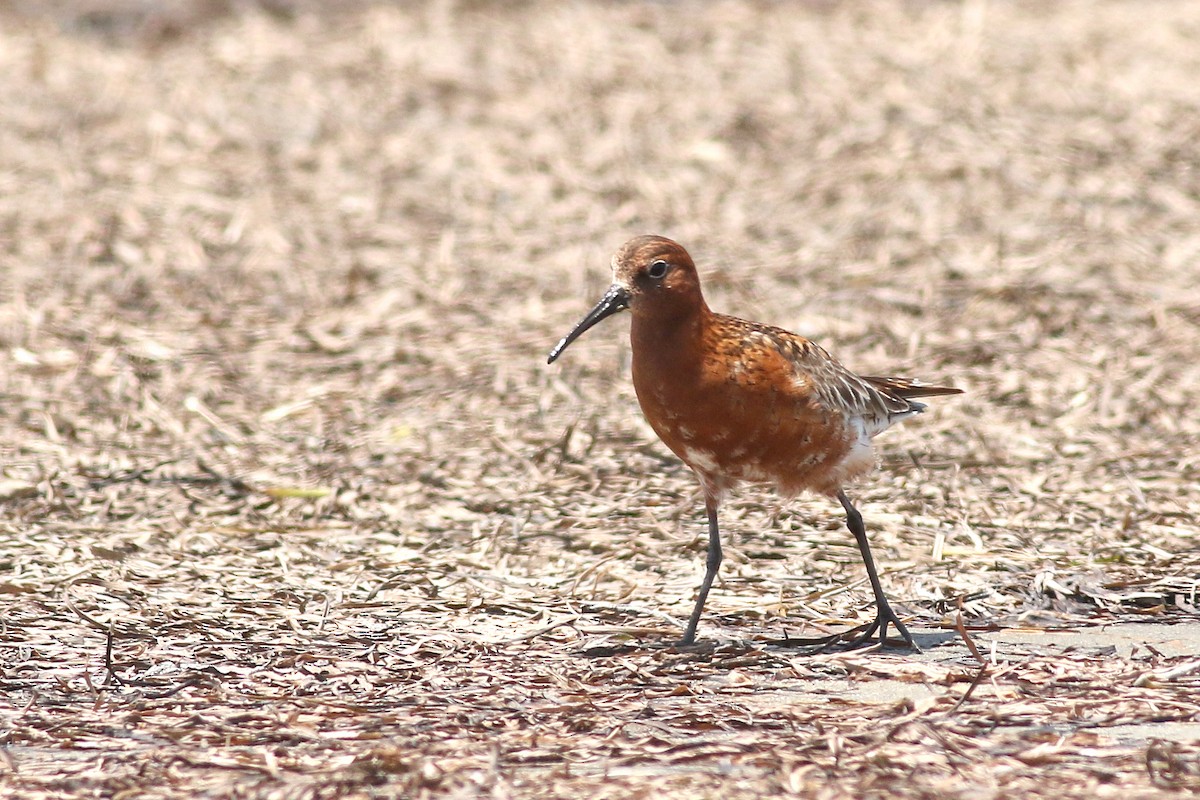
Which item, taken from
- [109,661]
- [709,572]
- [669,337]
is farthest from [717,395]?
[109,661]

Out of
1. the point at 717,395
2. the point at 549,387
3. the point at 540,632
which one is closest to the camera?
the point at 717,395

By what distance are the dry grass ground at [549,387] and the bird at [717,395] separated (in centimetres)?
48

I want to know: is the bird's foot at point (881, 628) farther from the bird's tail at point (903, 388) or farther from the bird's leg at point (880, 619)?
the bird's tail at point (903, 388)

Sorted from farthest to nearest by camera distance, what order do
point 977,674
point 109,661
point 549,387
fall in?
point 549,387 < point 109,661 < point 977,674

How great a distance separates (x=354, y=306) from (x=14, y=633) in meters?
4.04

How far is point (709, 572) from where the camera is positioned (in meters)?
5.66

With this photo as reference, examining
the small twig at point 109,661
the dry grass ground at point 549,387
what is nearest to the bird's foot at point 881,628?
the dry grass ground at point 549,387

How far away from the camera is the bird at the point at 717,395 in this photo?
5.54m

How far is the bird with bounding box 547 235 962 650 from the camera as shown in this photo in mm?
5543

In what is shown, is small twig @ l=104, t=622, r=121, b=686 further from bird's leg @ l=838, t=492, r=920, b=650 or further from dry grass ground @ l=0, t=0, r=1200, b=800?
bird's leg @ l=838, t=492, r=920, b=650

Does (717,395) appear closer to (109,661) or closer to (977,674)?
(977,674)

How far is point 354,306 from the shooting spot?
9.31 m

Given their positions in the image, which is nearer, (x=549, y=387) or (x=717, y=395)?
(x=717, y=395)

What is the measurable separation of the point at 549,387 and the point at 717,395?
2.80 meters
